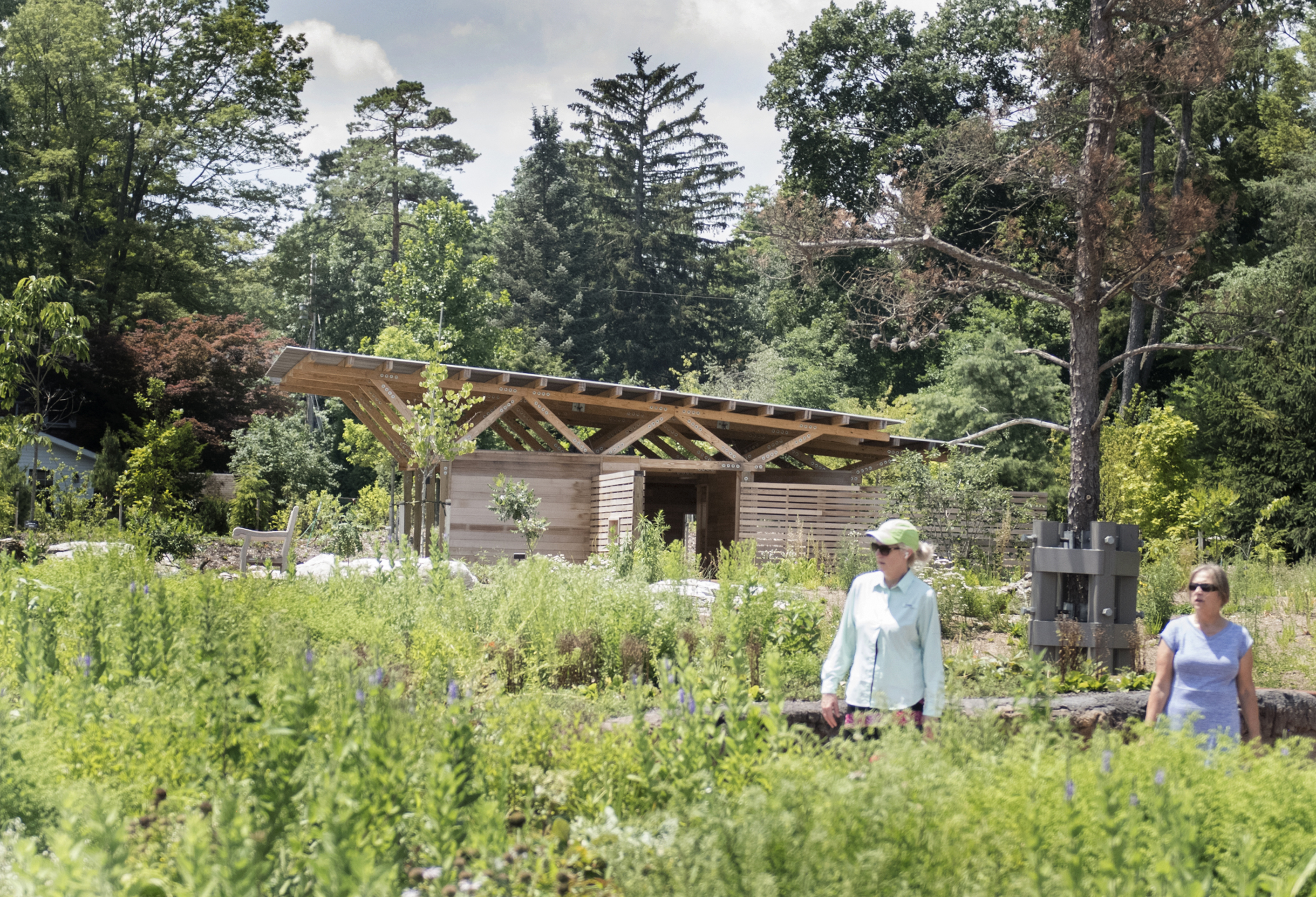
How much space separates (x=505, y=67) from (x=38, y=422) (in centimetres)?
854

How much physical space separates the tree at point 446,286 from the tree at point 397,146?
508cm

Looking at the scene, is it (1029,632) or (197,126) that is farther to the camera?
(197,126)

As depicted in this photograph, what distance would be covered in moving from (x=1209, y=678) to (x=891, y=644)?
126 cm

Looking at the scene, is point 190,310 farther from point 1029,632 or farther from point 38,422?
point 1029,632

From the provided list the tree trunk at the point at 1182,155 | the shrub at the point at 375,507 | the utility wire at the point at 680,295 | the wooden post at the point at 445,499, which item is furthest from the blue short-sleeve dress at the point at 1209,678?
the utility wire at the point at 680,295

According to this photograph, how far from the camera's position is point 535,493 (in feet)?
55.1

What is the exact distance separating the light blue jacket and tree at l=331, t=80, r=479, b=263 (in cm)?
3600

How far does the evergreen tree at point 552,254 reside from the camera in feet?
126

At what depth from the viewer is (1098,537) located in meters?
7.62

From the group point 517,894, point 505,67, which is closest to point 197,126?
point 505,67

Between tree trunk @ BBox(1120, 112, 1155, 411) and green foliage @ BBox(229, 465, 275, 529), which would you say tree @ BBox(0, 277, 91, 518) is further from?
tree trunk @ BBox(1120, 112, 1155, 411)

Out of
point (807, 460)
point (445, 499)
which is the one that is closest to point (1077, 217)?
point (807, 460)

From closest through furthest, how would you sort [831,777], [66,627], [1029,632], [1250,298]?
1. [831,777]
2. [66,627]
3. [1029,632]
4. [1250,298]

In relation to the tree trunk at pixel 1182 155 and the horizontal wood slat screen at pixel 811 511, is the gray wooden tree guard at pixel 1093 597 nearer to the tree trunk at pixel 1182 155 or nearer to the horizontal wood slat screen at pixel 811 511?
the horizontal wood slat screen at pixel 811 511
